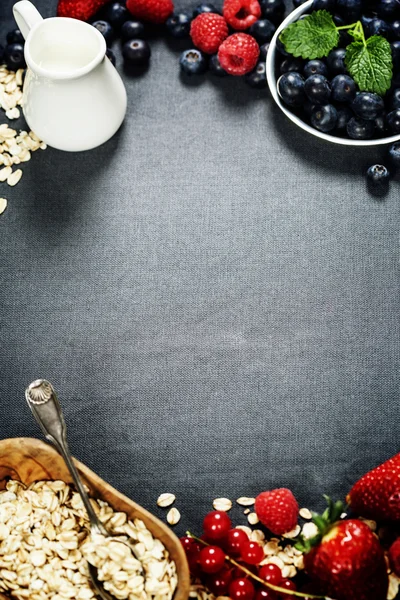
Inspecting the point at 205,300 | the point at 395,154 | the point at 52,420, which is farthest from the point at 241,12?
the point at 52,420

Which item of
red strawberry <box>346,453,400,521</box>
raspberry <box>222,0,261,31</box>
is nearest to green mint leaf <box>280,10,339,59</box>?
raspberry <box>222,0,261,31</box>

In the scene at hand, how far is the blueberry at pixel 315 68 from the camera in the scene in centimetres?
125

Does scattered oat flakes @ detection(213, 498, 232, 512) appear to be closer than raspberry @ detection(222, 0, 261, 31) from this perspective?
Yes

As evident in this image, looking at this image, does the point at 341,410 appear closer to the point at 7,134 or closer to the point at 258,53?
the point at 258,53

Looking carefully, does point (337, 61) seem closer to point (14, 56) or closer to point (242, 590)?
point (14, 56)

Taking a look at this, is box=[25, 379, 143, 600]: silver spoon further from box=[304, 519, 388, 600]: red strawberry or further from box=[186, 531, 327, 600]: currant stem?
box=[304, 519, 388, 600]: red strawberry

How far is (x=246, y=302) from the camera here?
1.25 meters

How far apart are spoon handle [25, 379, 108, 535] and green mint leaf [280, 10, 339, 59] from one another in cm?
67

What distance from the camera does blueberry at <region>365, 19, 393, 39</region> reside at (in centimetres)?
125

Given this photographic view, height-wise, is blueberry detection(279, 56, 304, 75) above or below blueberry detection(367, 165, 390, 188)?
above

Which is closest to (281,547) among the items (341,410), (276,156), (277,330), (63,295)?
(341,410)

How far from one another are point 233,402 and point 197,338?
12 cm

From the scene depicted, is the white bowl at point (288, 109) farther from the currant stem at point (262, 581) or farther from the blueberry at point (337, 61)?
the currant stem at point (262, 581)

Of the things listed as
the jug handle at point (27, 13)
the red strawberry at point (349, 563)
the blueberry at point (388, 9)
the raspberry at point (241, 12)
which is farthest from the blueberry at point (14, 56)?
the red strawberry at point (349, 563)
